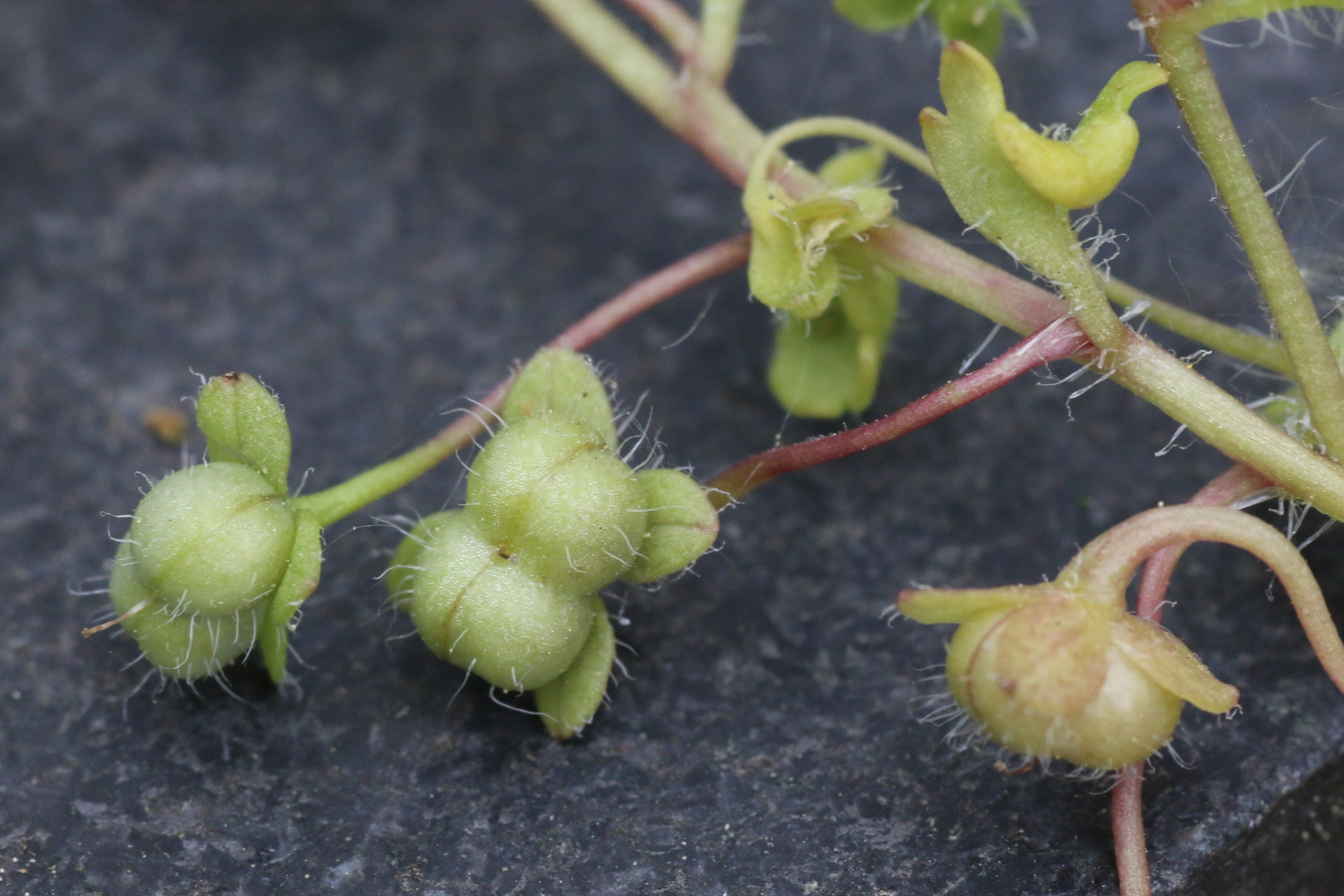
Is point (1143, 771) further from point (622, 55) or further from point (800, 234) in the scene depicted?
point (622, 55)

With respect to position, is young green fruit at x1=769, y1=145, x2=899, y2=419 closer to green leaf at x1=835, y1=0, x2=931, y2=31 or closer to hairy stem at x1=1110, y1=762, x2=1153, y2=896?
green leaf at x1=835, y1=0, x2=931, y2=31

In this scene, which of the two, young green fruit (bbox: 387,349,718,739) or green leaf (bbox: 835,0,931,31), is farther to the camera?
green leaf (bbox: 835,0,931,31)

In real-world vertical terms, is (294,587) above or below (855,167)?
below

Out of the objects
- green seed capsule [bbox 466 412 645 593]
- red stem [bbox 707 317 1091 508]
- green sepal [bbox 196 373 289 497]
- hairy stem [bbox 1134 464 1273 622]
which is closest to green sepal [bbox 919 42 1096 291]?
red stem [bbox 707 317 1091 508]

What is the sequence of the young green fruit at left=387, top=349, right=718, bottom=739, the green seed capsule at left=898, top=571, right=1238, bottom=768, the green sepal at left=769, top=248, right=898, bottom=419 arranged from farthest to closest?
the green sepal at left=769, top=248, right=898, bottom=419, the young green fruit at left=387, top=349, right=718, bottom=739, the green seed capsule at left=898, top=571, right=1238, bottom=768

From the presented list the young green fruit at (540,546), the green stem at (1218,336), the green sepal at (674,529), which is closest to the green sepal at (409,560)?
the young green fruit at (540,546)

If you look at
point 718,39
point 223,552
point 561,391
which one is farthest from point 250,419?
point 718,39

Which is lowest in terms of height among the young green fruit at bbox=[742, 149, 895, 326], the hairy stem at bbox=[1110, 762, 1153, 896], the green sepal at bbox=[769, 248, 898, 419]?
the hairy stem at bbox=[1110, 762, 1153, 896]

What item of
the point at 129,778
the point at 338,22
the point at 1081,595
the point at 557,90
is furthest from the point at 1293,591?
the point at 338,22
